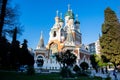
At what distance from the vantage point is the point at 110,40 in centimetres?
3161

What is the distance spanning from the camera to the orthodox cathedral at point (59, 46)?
71.8m

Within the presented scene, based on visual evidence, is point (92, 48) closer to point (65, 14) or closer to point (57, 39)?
point (65, 14)

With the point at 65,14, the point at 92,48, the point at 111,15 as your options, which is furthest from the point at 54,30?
the point at 92,48

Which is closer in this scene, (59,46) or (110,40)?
(110,40)

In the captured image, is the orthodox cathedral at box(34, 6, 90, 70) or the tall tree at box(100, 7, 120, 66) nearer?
the tall tree at box(100, 7, 120, 66)

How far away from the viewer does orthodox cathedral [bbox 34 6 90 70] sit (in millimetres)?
71812

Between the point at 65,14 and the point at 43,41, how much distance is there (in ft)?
52.9

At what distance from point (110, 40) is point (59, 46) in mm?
43800

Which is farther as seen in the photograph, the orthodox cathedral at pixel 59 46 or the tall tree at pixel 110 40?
the orthodox cathedral at pixel 59 46

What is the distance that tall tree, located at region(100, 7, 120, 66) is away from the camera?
99.4 ft

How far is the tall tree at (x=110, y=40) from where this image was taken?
3030 cm

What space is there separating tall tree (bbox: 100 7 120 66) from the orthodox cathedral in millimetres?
36676

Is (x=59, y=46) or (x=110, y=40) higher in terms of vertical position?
(x=59, y=46)

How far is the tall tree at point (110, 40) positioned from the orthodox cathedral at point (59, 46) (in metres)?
36.7
